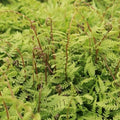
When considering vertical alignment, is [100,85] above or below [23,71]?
below

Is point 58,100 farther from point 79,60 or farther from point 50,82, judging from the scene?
point 79,60

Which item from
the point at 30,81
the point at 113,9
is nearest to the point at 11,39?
the point at 30,81

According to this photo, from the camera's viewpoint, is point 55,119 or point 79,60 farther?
point 79,60

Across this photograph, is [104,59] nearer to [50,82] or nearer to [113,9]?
[50,82]

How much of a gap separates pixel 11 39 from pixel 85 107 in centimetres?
104

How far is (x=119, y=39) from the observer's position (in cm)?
210

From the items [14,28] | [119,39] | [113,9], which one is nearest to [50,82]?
[119,39]

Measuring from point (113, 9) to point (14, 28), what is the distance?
133cm

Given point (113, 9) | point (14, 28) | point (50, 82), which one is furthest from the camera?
point (113, 9)

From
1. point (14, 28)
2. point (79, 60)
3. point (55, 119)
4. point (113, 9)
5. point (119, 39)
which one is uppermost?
point (113, 9)

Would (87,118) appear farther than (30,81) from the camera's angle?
No

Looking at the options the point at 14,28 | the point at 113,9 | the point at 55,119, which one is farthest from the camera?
the point at 113,9

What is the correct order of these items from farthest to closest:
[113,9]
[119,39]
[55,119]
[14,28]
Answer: [113,9]
[14,28]
[119,39]
[55,119]

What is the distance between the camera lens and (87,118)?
5.34 ft
